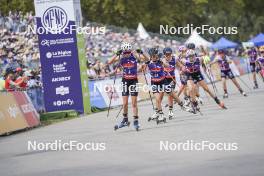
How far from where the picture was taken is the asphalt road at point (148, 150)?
1257 centimetres

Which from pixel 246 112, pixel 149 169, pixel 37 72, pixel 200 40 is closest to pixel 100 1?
pixel 200 40

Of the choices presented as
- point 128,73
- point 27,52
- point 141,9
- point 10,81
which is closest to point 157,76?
point 128,73

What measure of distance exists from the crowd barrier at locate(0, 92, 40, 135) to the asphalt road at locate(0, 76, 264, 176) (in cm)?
37

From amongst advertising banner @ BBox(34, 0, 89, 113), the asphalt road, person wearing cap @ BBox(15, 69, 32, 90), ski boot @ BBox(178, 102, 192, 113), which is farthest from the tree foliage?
the asphalt road

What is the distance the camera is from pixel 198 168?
12258 millimetres

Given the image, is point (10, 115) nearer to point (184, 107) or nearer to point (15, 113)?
point (15, 113)

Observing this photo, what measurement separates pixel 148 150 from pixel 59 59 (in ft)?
44.0

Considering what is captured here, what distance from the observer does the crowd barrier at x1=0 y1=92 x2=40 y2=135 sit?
70.7ft

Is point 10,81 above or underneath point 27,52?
underneath

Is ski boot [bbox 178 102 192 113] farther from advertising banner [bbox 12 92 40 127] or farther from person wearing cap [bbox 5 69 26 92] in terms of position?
person wearing cap [bbox 5 69 26 92]

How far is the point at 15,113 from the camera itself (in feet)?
73.8

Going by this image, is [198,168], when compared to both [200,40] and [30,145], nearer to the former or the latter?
[30,145]

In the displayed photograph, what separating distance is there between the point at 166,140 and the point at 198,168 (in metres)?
4.53

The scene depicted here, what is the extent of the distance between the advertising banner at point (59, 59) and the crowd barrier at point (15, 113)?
3605mm
